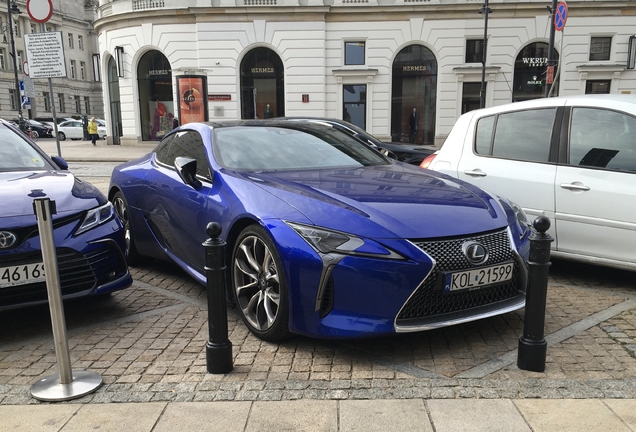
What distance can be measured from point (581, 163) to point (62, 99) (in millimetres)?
66487

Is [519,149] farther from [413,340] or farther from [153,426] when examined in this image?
[153,426]

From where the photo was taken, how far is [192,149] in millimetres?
4629

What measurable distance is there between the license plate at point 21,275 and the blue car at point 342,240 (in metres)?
1.09

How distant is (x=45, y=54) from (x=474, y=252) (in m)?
7.93

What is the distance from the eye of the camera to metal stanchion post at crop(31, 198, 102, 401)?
2.82 m

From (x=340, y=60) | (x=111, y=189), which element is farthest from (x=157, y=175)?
(x=340, y=60)

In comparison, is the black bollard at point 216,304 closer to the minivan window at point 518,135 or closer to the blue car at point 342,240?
the blue car at point 342,240

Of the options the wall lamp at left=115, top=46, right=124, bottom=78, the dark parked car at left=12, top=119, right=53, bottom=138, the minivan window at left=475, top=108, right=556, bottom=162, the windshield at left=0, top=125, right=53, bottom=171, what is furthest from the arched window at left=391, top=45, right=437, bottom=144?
the dark parked car at left=12, top=119, right=53, bottom=138

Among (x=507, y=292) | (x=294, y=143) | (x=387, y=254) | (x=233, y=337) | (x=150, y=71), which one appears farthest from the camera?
(x=150, y=71)

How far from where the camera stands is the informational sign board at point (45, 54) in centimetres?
840

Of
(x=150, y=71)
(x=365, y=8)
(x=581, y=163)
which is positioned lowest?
(x=581, y=163)

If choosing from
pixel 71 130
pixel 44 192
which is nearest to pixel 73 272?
pixel 44 192

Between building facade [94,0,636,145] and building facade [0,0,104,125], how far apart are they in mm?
36037

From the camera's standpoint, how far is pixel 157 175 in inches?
190
